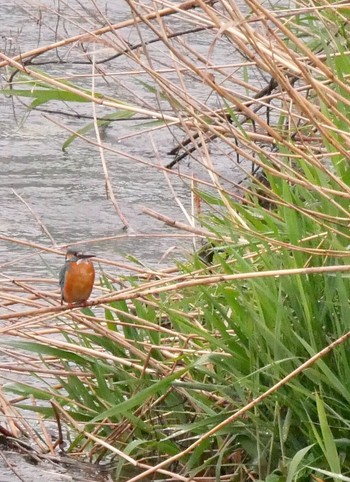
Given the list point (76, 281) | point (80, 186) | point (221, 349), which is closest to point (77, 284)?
point (76, 281)

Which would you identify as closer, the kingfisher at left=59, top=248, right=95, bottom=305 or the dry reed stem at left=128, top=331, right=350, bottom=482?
the dry reed stem at left=128, top=331, right=350, bottom=482

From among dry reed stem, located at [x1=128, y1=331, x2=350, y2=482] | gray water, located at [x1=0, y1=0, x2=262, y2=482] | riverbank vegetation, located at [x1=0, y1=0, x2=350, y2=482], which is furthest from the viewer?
gray water, located at [x1=0, y1=0, x2=262, y2=482]

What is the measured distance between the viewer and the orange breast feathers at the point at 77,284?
131 inches

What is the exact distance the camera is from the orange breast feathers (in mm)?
3320

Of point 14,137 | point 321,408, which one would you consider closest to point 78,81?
point 14,137

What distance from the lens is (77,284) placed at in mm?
3322

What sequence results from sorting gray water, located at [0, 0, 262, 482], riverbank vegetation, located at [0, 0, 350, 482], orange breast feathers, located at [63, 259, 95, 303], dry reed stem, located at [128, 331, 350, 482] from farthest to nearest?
gray water, located at [0, 0, 262, 482], orange breast feathers, located at [63, 259, 95, 303], riverbank vegetation, located at [0, 0, 350, 482], dry reed stem, located at [128, 331, 350, 482]

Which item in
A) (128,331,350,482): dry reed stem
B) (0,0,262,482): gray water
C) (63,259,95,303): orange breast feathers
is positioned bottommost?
A: (128,331,350,482): dry reed stem

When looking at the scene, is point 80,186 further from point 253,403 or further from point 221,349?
point 253,403

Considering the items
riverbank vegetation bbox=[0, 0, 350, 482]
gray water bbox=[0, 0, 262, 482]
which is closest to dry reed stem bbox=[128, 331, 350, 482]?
riverbank vegetation bbox=[0, 0, 350, 482]

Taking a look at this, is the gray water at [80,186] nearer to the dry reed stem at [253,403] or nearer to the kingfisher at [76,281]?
the kingfisher at [76,281]

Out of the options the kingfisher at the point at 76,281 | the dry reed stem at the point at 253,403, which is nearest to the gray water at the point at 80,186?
the kingfisher at the point at 76,281

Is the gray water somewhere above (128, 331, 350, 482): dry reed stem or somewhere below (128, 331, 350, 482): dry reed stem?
above

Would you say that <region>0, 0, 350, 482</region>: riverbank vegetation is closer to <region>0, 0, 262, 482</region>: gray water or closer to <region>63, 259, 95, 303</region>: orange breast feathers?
<region>63, 259, 95, 303</region>: orange breast feathers
